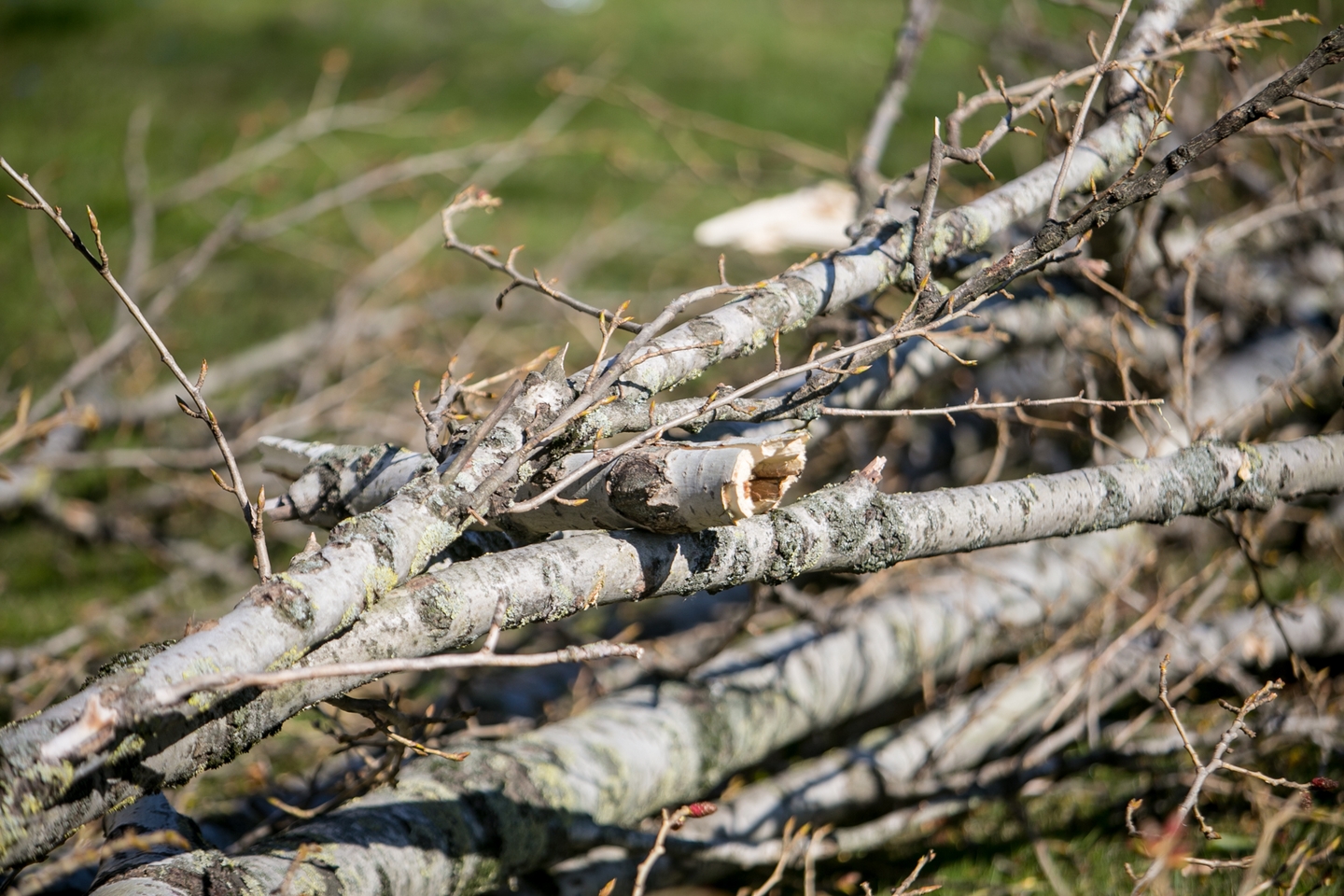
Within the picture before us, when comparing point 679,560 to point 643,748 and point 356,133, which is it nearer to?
point 643,748

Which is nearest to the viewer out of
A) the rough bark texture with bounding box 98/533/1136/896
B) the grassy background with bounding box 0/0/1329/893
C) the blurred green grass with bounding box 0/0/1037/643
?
the rough bark texture with bounding box 98/533/1136/896

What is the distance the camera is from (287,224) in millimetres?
4547

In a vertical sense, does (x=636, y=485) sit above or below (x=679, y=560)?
above

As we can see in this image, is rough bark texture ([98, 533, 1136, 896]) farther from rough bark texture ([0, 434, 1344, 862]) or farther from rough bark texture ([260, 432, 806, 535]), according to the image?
rough bark texture ([260, 432, 806, 535])

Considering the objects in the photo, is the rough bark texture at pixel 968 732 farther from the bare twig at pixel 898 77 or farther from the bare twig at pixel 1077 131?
the bare twig at pixel 898 77

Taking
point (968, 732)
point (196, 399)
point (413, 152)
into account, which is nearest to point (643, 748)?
point (968, 732)

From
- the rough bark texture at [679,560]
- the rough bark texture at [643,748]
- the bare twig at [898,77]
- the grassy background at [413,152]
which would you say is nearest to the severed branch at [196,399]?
the rough bark texture at [679,560]

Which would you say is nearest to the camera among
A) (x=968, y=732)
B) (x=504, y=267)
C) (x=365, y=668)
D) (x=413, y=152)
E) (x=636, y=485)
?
(x=365, y=668)

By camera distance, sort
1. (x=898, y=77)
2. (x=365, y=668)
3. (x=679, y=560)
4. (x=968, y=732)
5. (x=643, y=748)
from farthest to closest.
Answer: (x=898, y=77) < (x=968, y=732) < (x=643, y=748) < (x=679, y=560) < (x=365, y=668)

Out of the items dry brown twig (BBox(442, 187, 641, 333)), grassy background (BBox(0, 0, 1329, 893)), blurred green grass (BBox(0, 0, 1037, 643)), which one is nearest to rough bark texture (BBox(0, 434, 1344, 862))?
dry brown twig (BBox(442, 187, 641, 333))

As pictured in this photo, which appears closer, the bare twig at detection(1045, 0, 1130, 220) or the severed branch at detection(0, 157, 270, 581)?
the severed branch at detection(0, 157, 270, 581)

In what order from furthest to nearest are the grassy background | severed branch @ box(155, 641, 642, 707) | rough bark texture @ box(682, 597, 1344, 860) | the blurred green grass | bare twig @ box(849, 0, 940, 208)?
the blurred green grass → the grassy background → bare twig @ box(849, 0, 940, 208) → rough bark texture @ box(682, 597, 1344, 860) → severed branch @ box(155, 641, 642, 707)

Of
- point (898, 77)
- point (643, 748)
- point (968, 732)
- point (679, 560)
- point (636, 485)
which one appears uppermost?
point (898, 77)

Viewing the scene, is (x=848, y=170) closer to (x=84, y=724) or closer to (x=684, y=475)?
(x=684, y=475)
